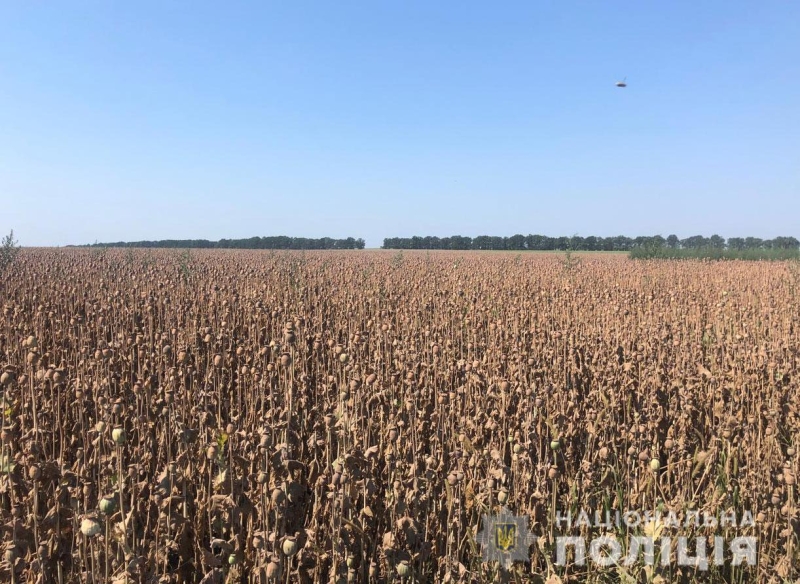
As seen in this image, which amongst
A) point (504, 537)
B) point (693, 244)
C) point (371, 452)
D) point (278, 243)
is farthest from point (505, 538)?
point (278, 243)

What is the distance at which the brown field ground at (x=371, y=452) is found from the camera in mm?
1878

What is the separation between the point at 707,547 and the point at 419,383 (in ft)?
6.13

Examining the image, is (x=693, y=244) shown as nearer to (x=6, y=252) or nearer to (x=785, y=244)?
(x=785, y=244)

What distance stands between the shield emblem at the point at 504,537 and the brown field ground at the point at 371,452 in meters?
0.10

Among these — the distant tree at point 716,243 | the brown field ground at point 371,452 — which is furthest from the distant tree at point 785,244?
the brown field ground at point 371,452

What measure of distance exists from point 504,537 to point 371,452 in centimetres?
64

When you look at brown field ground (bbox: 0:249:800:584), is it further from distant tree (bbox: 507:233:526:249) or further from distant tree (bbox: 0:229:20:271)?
distant tree (bbox: 507:233:526:249)

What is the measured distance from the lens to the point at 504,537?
2.02m

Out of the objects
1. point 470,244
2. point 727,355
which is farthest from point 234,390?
point 470,244

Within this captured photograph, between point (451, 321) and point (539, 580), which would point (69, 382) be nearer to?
point (539, 580)

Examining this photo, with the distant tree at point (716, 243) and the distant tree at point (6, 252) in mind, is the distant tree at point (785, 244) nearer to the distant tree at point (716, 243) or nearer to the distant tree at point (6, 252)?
the distant tree at point (716, 243)

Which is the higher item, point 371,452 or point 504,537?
point 371,452

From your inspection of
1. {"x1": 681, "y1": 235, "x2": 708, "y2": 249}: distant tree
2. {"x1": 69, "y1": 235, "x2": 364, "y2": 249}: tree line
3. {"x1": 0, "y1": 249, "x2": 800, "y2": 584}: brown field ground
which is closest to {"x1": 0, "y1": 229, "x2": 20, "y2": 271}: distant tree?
{"x1": 0, "y1": 249, "x2": 800, "y2": 584}: brown field ground

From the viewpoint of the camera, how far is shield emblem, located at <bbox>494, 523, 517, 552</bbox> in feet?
6.54
